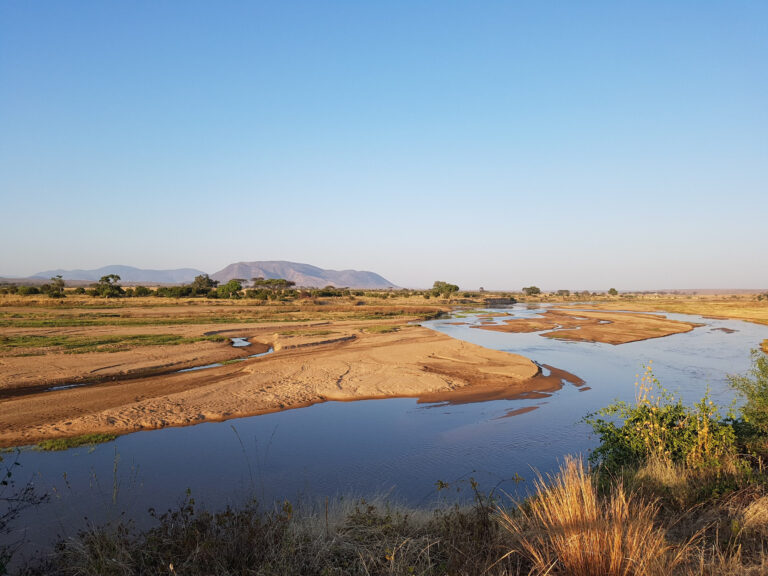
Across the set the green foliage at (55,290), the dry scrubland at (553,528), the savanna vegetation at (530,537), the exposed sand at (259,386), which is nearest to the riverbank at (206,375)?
the exposed sand at (259,386)

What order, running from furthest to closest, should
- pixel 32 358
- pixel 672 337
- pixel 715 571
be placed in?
pixel 672 337 < pixel 32 358 < pixel 715 571

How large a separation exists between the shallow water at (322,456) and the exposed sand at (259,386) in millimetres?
950

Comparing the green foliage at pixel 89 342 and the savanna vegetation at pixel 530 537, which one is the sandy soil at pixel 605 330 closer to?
the green foliage at pixel 89 342

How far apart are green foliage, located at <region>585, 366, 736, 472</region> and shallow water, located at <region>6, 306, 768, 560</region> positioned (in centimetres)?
215

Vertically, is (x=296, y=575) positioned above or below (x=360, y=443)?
above

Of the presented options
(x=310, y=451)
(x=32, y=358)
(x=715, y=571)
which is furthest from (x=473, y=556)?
(x=32, y=358)

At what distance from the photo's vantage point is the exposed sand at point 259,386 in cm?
1268

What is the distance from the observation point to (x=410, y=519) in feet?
20.6

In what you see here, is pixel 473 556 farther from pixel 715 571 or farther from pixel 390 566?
pixel 715 571

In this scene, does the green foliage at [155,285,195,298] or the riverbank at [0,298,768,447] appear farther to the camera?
the green foliage at [155,285,195,298]

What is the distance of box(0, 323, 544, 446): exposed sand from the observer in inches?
499

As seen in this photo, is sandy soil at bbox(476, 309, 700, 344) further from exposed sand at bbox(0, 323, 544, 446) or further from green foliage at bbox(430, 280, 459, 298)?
green foliage at bbox(430, 280, 459, 298)

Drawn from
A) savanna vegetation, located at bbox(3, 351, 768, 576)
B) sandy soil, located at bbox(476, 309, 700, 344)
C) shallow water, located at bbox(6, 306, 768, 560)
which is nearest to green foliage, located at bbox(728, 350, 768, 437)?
savanna vegetation, located at bbox(3, 351, 768, 576)

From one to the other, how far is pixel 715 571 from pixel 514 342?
29464 millimetres
